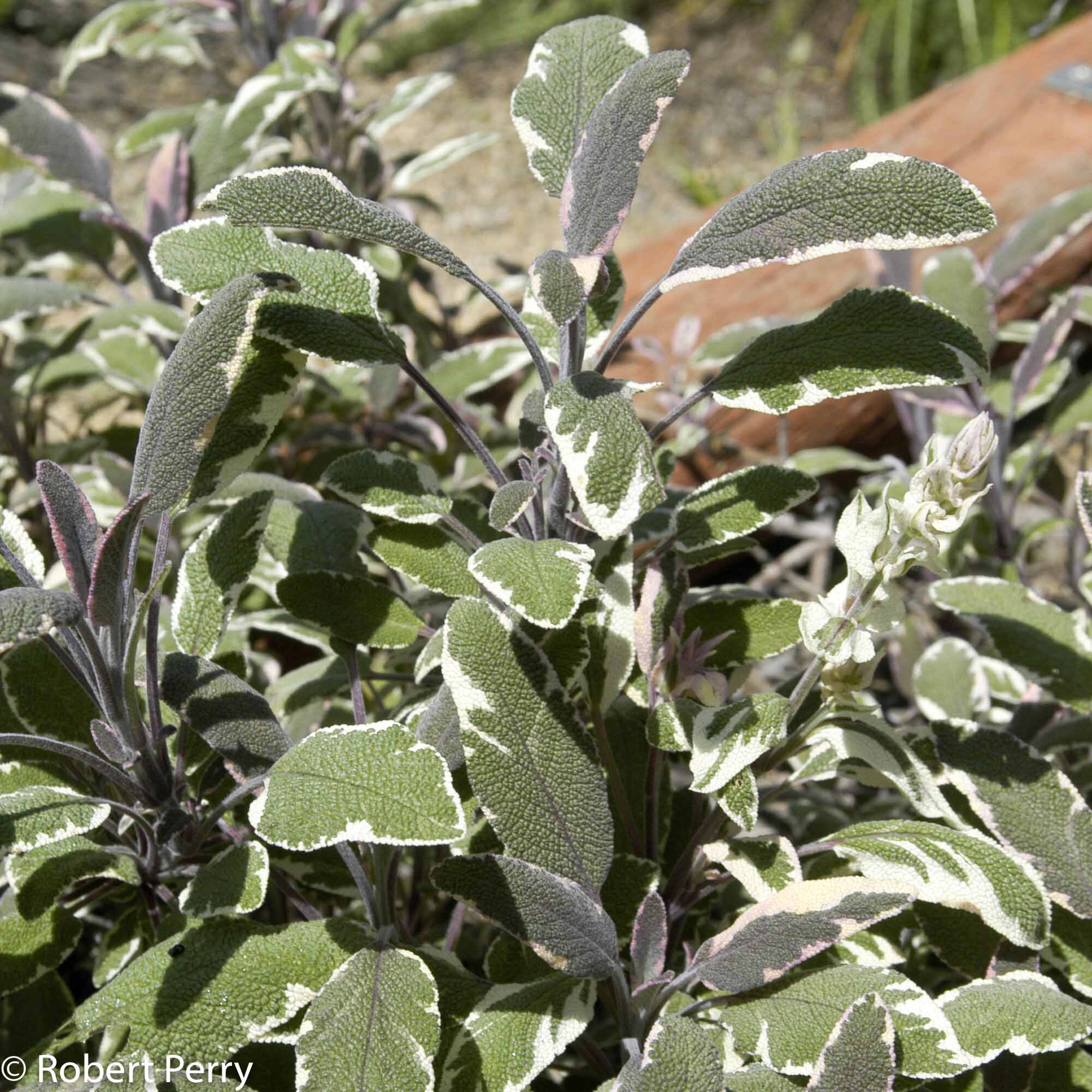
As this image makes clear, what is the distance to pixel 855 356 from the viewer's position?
0.82 m

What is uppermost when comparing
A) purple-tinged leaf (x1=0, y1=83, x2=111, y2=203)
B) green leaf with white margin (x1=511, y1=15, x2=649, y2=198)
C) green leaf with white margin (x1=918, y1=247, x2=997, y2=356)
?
green leaf with white margin (x1=511, y1=15, x2=649, y2=198)

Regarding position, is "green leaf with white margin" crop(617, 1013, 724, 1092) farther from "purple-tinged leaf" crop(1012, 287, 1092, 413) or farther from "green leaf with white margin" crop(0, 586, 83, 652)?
"purple-tinged leaf" crop(1012, 287, 1092, 413)

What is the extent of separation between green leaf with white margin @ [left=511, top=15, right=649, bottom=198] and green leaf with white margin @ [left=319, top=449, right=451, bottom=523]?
0.87 feet

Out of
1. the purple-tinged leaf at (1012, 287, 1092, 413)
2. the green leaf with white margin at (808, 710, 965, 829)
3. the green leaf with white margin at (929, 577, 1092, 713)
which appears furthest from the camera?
the purple-tinged leaf at (1012, 287, 1092, 413)

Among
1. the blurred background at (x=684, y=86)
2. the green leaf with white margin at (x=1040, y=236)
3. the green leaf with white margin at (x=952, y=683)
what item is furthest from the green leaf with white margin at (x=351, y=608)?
the blurred background at (x=684, y=86)

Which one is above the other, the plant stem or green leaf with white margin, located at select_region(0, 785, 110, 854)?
the plant stem

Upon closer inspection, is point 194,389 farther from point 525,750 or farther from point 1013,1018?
point 1013,1018

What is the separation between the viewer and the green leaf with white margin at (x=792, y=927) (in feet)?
2.53

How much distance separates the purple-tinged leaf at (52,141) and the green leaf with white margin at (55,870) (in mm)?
962

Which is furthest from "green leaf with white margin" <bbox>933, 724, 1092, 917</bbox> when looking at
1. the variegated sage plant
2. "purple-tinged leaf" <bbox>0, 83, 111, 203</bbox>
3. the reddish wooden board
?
"purple-tinged leaf" <bbox>0, 83, 111, 203</bbox>

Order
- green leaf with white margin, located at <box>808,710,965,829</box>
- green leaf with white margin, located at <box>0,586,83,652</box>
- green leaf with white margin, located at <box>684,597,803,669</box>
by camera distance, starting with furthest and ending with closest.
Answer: green leaf with white margin, located at <box>684,597,803,669</box> → green leaf with white margin, located at <box>808,710,965,829</box> → green leaf with white margin, located at <box>0,586,83,652</box>

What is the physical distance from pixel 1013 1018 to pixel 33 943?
0.76m

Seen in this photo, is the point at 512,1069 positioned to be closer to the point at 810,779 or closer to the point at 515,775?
the point at 515,775

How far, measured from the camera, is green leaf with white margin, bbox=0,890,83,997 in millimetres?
875
